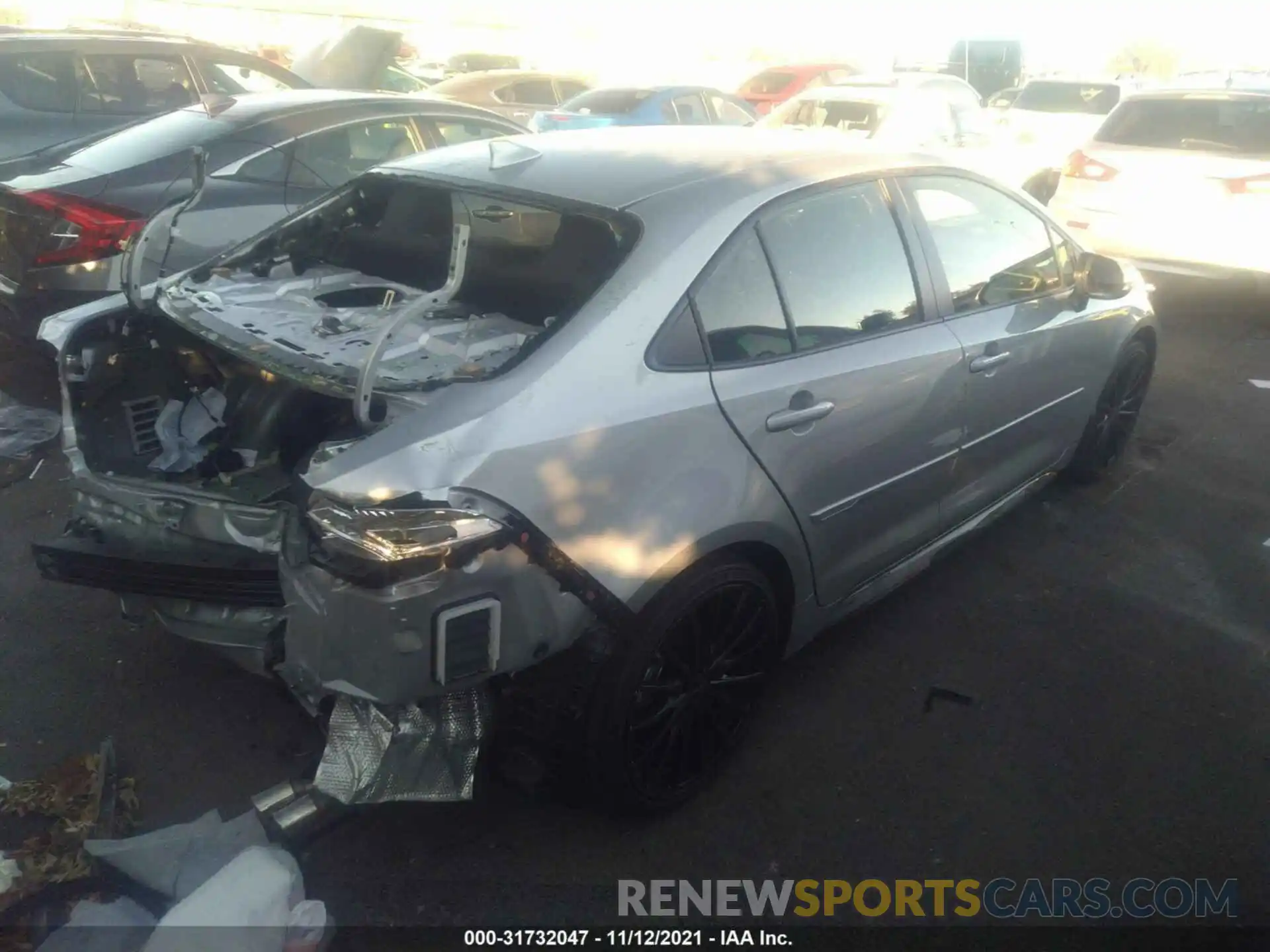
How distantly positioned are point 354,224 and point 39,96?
5.05 meters

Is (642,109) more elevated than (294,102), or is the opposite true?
(294,102)

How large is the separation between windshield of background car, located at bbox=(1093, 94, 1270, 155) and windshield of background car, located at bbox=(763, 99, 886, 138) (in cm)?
261

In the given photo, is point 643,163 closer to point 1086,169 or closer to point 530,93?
point 1086,169

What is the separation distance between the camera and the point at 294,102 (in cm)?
546

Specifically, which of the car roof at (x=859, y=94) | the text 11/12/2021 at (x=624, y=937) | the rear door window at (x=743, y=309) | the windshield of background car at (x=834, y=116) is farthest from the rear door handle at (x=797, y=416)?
the car roof at (x=859, y=94)

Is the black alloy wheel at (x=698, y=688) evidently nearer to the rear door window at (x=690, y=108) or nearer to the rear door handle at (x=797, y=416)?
the rear door handle at (x=797, y=416)

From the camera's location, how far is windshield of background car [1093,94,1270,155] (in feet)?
23.1

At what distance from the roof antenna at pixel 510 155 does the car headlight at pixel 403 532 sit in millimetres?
1348

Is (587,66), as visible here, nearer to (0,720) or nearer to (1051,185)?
(1051,185)

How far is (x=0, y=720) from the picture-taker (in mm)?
2979

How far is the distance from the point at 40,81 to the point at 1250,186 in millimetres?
8288

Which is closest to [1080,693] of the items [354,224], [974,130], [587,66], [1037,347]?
[1037,347]

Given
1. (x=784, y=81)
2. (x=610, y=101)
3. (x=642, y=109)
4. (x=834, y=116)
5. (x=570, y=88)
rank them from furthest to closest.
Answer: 1. (x=784, y=81)
2. (x=570, y=88)
3. (x=610, y=101)
4. (x=642, y=109)
5. (x=834, y=116)

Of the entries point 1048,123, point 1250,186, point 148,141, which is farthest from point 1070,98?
point 148,141
